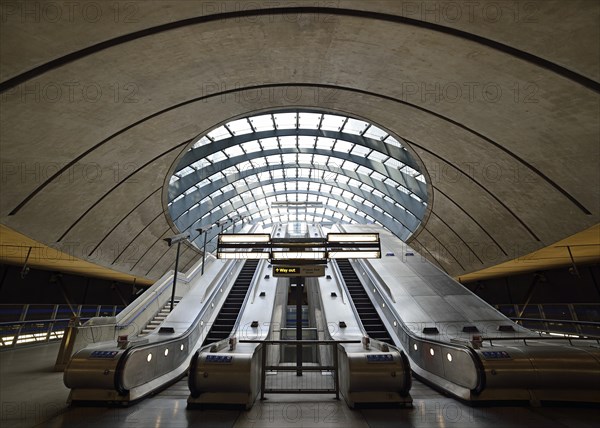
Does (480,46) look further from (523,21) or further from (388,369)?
(388,369)

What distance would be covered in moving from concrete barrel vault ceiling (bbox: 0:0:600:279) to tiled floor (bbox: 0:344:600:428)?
616 cm

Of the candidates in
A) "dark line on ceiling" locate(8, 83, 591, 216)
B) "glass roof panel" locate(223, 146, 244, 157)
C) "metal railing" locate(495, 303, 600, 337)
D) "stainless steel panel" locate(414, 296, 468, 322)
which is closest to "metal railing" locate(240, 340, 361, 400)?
"stainless steel panel" locate(414, 296, 468, 322)

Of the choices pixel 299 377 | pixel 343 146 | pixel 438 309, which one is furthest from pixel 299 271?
pixel 343 146

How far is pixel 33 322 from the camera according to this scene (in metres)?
10.8

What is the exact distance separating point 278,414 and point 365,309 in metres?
8.64

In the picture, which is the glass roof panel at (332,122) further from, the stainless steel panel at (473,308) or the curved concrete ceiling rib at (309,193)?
Result: the stainless steel panel at (473,308)

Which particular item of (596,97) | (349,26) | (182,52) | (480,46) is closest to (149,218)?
(182,52)

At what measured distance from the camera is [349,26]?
7172mm

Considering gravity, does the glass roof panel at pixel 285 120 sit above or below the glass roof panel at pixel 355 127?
above

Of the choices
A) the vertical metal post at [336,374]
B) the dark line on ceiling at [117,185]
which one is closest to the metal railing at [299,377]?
the vertical metal post at [336,374]

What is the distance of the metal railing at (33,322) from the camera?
1122cm

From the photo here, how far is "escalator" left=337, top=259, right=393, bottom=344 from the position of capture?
11.0m

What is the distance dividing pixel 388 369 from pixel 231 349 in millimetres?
3448

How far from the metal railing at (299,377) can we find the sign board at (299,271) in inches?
68.8
